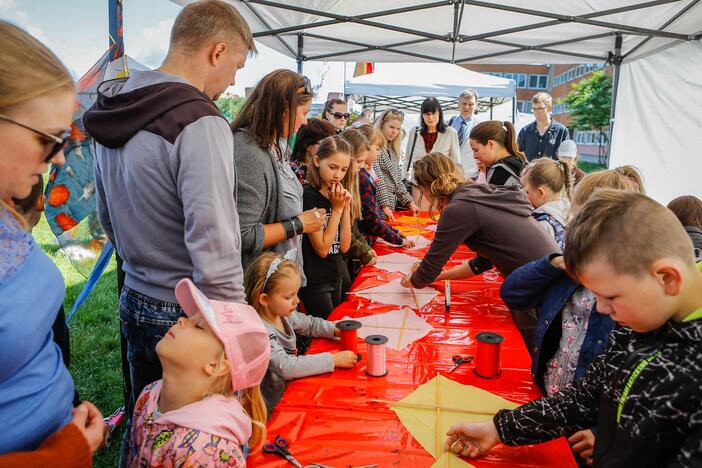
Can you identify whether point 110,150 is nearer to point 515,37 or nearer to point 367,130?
point 367,130

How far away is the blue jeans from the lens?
1.36m

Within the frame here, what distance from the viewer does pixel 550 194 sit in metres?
2.68

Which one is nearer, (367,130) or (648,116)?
(367,130)

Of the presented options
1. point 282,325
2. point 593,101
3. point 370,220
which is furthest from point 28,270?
point 593,101

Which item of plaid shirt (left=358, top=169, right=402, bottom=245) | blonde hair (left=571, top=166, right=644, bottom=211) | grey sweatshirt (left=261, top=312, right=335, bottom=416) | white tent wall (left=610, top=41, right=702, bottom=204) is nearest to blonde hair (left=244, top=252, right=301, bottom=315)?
grey sweatshirt (left=261, top=312, right=335, bottom=416)

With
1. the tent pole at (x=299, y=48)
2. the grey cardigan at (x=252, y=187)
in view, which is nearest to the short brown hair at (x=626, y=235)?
the grey cardigan at (x=252, y=187)

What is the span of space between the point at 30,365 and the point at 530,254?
6.61ft

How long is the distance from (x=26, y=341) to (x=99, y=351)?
9.59 feet

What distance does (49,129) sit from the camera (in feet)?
2.38

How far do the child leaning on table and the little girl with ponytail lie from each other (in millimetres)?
1447

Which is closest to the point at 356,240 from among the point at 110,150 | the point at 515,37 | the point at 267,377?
the point at 267,377

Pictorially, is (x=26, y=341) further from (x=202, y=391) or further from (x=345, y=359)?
(x=345, y=359)

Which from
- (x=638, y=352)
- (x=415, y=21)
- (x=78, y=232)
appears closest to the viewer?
(x=638, y=352)

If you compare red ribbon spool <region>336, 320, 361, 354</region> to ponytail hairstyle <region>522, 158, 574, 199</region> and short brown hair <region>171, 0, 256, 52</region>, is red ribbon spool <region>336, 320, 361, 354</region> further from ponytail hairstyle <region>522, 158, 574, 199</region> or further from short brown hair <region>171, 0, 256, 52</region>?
ponytail hairstyle <region>522, 158, 574, 199</region>
